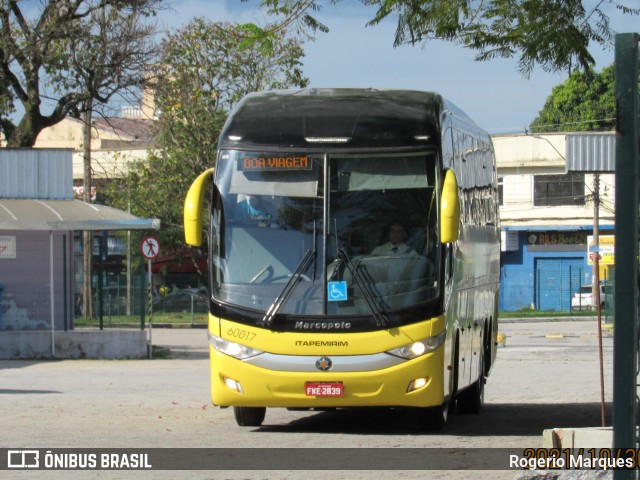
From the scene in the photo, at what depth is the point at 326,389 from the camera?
12.0 m

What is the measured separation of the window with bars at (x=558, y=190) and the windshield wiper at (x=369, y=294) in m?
49.5

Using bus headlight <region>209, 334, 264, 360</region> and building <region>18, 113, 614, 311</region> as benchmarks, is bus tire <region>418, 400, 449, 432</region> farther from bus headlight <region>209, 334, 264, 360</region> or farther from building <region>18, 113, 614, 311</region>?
building <region>18, 113, 614, 311</region>

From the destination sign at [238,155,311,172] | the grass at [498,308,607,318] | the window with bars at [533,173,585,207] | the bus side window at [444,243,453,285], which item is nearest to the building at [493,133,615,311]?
the window with bars at [533,173,585,207]

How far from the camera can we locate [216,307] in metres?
12.5

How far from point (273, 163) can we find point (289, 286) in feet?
4.38

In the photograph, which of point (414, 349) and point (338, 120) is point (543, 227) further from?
point (414, 349)

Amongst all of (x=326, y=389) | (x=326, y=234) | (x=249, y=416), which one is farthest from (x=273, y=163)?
(x=249, y=416)

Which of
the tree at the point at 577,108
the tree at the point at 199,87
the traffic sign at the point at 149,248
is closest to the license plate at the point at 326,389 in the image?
the traffic sign at the point at 149,248

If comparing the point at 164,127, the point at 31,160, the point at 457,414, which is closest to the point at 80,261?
the point at 164,127

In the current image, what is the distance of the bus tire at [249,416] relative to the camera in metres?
13.2

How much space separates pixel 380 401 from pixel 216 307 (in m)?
1.96

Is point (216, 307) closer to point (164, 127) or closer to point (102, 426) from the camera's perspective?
point (102, 426)

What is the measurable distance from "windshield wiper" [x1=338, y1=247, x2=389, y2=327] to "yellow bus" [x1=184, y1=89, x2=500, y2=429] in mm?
13

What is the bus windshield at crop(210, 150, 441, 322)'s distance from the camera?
480 inches
